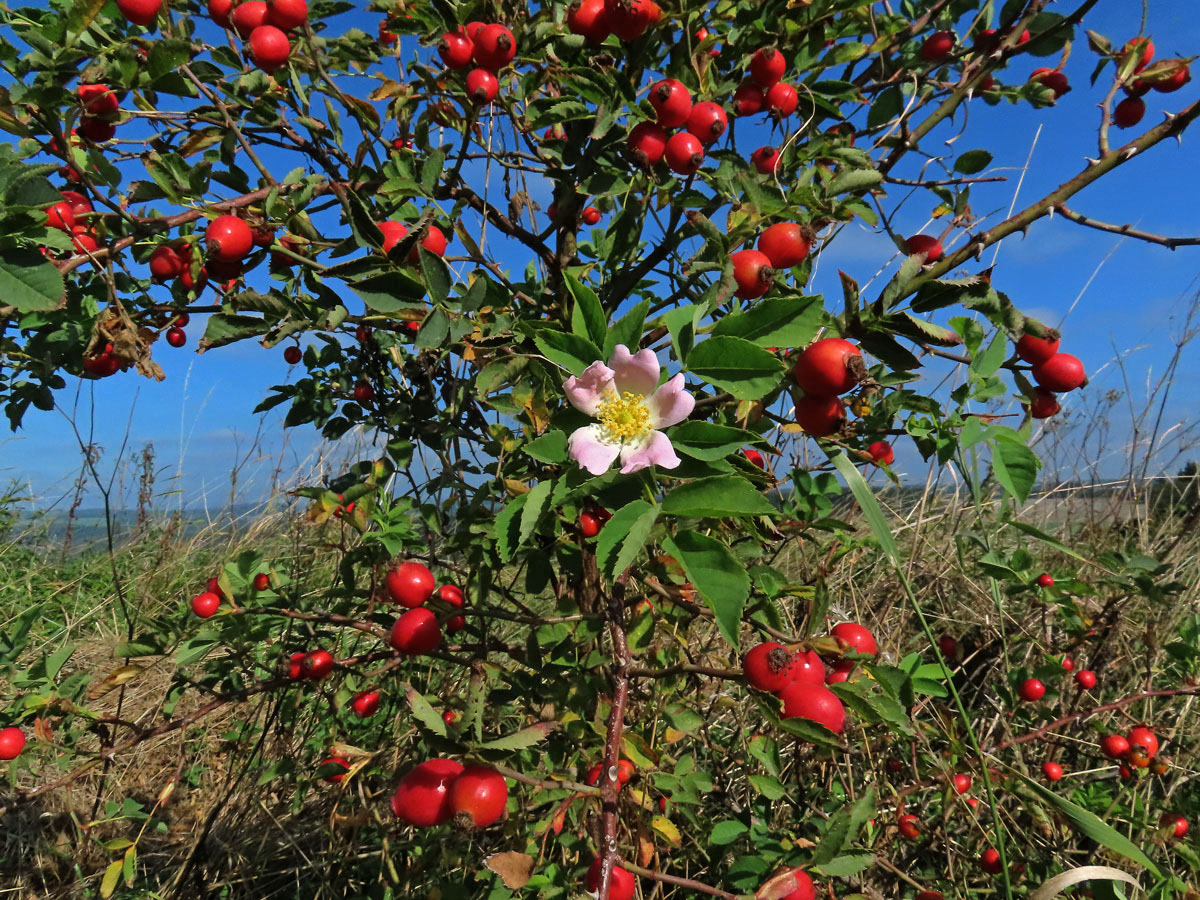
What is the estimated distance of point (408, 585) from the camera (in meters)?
1.22

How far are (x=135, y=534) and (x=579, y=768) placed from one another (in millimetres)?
5210

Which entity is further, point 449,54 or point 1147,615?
point 1147,615

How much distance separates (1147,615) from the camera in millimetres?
2664

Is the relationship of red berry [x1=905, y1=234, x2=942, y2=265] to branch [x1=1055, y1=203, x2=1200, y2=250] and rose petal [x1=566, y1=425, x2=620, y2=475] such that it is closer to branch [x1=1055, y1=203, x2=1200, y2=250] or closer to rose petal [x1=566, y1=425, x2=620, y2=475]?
branch [x1=1055, y1=203, x2=1200, y2=250]

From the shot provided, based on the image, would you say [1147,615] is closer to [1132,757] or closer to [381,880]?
[1132,757]

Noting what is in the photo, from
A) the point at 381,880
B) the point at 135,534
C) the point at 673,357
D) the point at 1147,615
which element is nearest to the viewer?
the point at 673,357

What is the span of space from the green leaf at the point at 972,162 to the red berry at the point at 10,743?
2177 mm

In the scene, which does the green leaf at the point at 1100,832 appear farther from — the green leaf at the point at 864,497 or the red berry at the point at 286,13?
the red berry at the point at 286,13

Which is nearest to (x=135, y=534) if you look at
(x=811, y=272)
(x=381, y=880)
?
(x=381, y=880)

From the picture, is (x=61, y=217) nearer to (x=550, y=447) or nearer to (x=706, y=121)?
(x=550, y=447)

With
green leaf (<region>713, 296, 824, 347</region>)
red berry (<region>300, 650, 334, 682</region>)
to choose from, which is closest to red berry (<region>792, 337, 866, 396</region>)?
green leaf (<region>713, 296, 824, 347</region>)

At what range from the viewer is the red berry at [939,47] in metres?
1.42

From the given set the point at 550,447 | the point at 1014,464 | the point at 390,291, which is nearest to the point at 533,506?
the point at 550,447

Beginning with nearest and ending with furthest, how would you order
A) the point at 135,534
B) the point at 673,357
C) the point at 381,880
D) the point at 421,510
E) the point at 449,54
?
the point at 673,357, the point at 449,54, the point at 421,510, the point at 381,880, the point at 135,534
